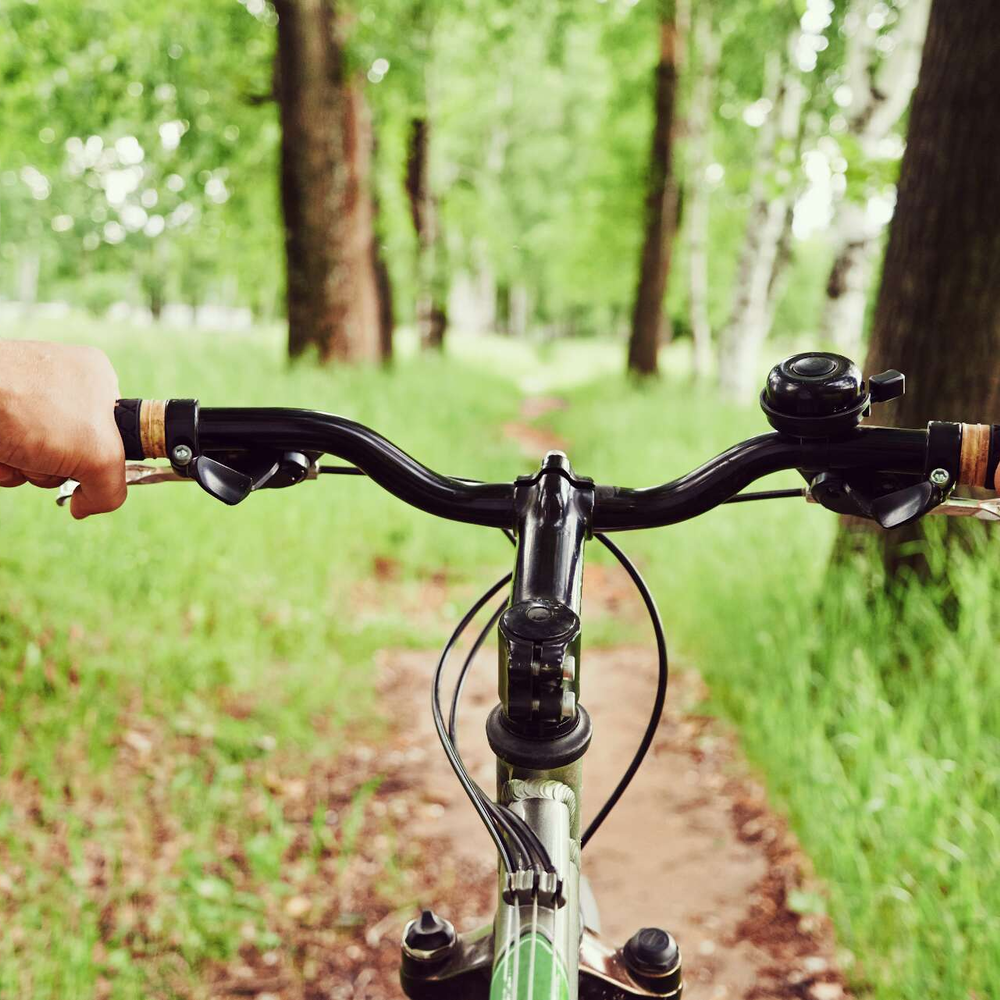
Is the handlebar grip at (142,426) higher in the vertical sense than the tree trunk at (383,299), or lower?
higher

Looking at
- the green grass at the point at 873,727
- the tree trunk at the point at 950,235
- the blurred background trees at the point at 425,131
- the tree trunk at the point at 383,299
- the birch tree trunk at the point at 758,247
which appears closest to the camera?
the green grass at the point at 873,727

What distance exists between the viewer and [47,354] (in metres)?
1.04

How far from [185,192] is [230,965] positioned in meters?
8.75

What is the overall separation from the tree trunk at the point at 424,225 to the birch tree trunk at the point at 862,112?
7.30m

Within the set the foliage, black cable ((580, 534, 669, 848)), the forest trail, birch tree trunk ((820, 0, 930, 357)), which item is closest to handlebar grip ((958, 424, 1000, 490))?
black cable ((580, 534, 669, 848))

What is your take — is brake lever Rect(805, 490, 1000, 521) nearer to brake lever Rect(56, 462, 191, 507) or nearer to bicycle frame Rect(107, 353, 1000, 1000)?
bicycle frame Rect(107, 353, 1000, 1000)

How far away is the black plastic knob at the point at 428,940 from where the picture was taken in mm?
1133

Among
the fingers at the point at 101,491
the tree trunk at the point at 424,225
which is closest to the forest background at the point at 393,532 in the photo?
the tree trunk at the point at 424,225

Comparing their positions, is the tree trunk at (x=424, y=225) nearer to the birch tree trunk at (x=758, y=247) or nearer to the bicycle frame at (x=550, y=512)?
the birch tree trunk at (x=758, y=247)

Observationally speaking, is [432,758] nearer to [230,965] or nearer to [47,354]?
[230,965]

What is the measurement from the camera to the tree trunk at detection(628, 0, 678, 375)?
1230cm

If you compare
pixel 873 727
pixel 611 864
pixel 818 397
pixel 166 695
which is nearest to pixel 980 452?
pixel 818 397

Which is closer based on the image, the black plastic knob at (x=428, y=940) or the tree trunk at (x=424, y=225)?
the black plastic knob at (x=428, y=940)

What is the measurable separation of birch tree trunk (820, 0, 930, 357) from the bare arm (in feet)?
23.0
